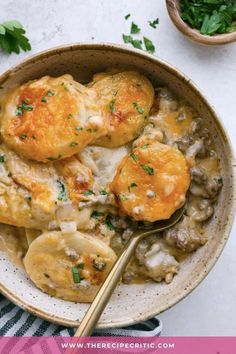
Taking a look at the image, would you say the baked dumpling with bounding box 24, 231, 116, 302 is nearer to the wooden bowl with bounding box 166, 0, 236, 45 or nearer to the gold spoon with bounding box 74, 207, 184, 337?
the gold spoon with bounding box 74, 207, 184, 337

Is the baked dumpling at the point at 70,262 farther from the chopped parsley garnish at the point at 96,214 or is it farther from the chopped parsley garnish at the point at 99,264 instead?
the chopped parsley garnish at the point at 96,214

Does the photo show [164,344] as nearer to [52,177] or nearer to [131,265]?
[131,265]

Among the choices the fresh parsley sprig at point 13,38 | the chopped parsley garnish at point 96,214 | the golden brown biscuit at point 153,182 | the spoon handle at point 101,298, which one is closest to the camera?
the spoon handle at point 101,298

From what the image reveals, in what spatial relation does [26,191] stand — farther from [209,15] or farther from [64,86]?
[209,15]

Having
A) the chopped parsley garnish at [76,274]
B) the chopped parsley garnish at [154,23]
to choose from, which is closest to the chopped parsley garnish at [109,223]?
the chopped parsley garnish at [76,274]

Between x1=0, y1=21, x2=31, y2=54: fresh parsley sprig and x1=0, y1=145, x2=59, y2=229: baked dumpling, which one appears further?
x1=0, y1=21, x2=31, y2=54: fresh parsley sprig

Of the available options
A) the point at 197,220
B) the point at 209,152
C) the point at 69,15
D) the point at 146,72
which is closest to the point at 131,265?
the point at 197,220

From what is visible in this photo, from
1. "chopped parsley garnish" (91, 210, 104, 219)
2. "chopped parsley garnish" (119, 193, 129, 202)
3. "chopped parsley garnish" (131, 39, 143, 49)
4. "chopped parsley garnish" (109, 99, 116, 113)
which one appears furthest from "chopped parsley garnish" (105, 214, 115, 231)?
"chopped parsley garnish" (131, 39, 143, 49)
